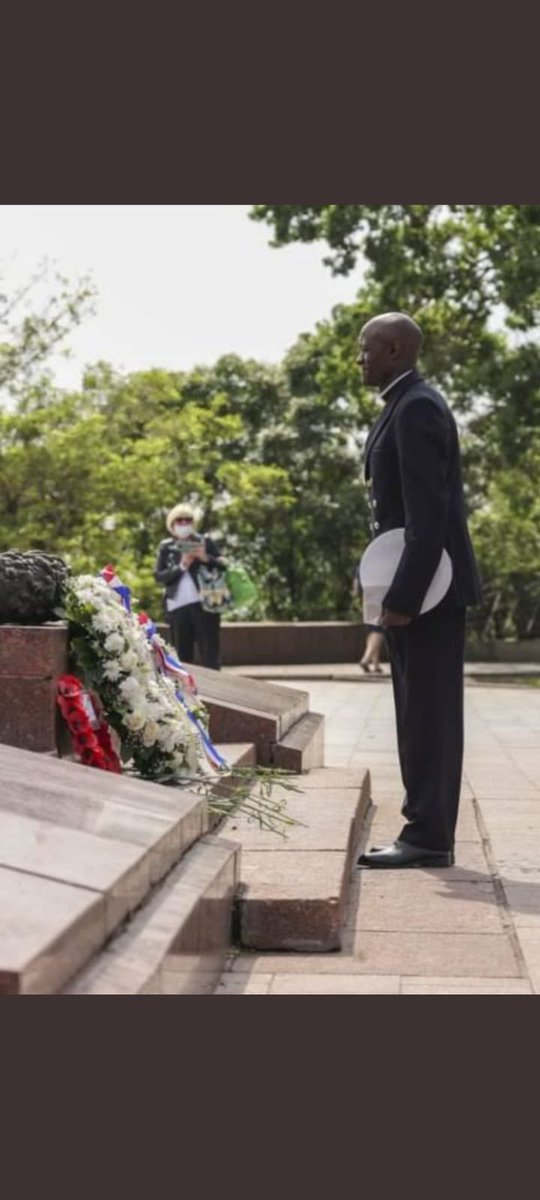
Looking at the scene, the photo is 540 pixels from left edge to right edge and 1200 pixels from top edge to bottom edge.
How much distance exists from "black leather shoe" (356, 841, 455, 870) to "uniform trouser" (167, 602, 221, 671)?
953 cm

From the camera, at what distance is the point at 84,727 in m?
6.75

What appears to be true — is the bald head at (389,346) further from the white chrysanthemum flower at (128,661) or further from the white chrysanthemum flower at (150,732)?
the white chrysanthemum flower at (150,732)

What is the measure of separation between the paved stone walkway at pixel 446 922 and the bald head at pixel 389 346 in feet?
5.95

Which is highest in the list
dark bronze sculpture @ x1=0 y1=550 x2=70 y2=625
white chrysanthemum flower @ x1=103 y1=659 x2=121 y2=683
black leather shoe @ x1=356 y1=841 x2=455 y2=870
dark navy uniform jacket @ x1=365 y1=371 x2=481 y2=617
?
dark navy uniform jacket @ x1=365 y1=371 x2=481 y2=617

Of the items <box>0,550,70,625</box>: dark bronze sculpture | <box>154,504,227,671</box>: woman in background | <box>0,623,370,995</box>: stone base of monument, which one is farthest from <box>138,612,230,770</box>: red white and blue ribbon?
<box>154,504,227,671</box>: woman in background

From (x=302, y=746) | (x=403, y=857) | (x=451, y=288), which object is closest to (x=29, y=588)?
(x=403, y=857)

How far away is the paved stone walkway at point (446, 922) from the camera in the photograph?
16.3 ft

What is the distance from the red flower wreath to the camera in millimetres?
6719

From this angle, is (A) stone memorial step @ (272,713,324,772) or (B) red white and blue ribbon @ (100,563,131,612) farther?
(A) stone memorial step @ (272,713,324,772)

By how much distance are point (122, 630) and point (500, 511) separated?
93.3 feet

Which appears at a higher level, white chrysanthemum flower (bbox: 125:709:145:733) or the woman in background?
the woman in background

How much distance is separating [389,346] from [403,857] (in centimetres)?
184

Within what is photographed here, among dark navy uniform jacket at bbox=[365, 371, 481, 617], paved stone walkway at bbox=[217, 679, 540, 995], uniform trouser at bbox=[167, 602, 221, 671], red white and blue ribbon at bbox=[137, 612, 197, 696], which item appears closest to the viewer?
paved stone walkway at bbox=[217, 679, 540, 995]

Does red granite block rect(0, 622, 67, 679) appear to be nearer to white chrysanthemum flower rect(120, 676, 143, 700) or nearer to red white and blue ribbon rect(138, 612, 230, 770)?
white chrysanthemum flower rect(120, 676, 143, 700)
